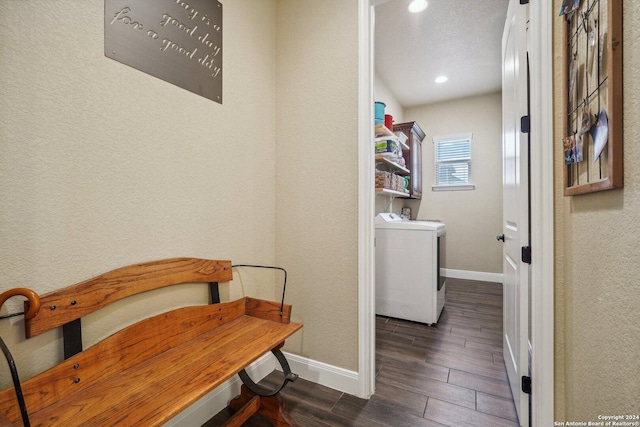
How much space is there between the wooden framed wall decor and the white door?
330 millimetres

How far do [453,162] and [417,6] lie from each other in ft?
8.66

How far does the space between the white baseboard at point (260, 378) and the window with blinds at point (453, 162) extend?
368 centimetres

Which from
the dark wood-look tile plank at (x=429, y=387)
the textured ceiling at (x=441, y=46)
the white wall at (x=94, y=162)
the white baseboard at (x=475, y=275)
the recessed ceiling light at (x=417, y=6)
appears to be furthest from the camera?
the white baseboard at (x=475, y=275)

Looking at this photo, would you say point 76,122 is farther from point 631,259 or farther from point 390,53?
point 390,53

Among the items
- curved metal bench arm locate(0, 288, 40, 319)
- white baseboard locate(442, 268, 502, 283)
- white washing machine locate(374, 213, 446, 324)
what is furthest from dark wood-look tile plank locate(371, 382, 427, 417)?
white baseboard locate(442, 268, 502, 283)

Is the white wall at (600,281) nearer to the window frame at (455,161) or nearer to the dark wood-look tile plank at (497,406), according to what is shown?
the dark wood-look tile plank at (497,406)

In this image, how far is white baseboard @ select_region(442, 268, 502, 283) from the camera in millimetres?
4160

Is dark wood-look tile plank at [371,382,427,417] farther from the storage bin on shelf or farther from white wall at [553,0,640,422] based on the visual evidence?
the storage bin on shelf

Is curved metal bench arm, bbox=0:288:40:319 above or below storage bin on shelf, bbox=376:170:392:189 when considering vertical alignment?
below

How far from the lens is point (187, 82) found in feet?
4.56

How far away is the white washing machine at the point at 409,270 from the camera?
2.68 m

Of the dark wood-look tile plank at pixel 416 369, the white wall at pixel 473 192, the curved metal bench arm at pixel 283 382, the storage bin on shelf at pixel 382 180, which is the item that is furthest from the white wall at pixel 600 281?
the white wall at pixel 473 192

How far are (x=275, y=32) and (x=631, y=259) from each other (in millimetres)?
2196

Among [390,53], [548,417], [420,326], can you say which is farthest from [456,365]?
[390,53]
